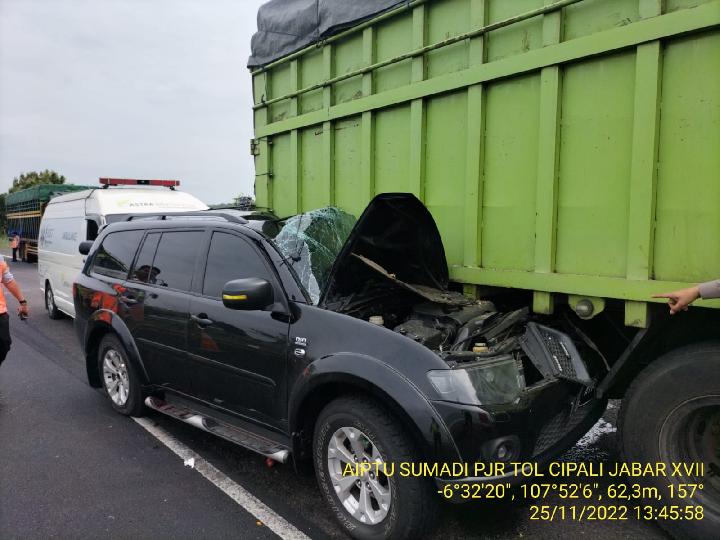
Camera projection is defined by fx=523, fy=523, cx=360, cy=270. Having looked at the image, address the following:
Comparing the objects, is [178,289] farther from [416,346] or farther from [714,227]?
[714,227]

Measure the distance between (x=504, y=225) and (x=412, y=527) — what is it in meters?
2.04

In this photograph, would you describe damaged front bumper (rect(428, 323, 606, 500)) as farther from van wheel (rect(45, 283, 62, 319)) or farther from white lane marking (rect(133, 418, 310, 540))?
van wheel (rect(45, 283, 62, 319))

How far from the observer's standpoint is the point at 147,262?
180 inches

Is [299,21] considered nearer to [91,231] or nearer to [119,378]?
[119,378]

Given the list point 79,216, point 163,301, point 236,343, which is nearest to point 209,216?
point 163,301

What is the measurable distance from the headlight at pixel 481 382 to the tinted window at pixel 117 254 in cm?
335

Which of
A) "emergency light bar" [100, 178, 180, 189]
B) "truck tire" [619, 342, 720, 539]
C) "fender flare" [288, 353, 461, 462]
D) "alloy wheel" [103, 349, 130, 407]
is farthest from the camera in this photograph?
"emergency light bar" [100, 178, 180, 189]

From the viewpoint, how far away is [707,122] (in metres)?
2.71

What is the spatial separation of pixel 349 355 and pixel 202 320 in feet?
4.67

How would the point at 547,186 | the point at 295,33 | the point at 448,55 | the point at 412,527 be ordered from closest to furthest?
the point at 412,527
the point at 547,186
the point at 448,55
the point at 295,33

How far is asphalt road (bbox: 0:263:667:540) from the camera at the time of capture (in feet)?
10.0

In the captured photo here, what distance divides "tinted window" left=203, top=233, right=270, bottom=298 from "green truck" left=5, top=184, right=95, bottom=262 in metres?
15.5

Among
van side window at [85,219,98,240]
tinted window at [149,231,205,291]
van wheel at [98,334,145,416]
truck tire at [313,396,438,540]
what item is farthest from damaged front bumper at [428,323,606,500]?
van side window at [85,219,98,240]

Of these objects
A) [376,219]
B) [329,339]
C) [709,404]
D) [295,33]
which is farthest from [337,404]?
[295,33]
